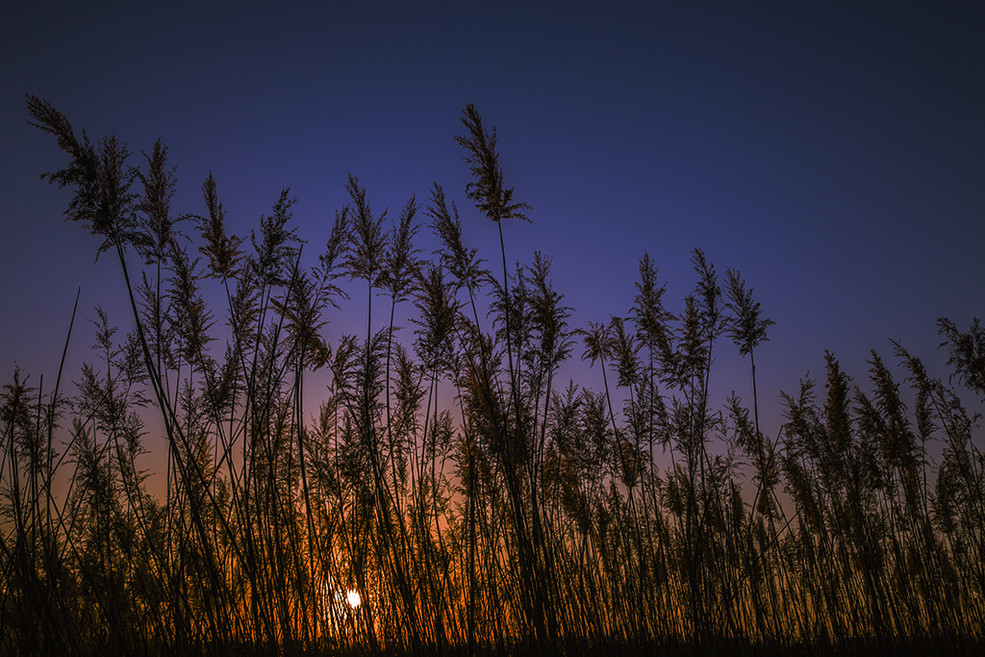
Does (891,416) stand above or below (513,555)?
above

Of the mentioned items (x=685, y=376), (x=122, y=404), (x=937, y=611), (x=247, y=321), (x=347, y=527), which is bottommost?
(x=937, y=611)

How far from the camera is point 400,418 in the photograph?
448 cm

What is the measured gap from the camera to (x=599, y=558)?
15.0 ft

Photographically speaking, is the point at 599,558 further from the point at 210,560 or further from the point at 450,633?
the point at 210,560

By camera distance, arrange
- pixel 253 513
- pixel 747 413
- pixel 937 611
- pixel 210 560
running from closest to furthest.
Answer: pixel 210 560
pixel 253 513
pixel 937 611
pixel 747 413

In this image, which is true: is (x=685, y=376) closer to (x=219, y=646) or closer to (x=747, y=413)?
(x=747, y=413)

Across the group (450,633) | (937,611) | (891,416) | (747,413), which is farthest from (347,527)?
(891,416)

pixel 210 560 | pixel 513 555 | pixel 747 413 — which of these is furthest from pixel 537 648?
pixel 747 413

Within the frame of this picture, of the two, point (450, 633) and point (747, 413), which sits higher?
point (747, 413)

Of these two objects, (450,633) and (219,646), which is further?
(450,633)

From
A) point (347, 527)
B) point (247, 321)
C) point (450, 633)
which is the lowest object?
point (450, 633)

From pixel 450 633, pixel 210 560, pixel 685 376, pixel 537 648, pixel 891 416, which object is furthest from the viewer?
pixel 891 416

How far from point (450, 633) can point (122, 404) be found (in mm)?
3401

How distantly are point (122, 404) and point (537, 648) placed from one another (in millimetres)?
4051
